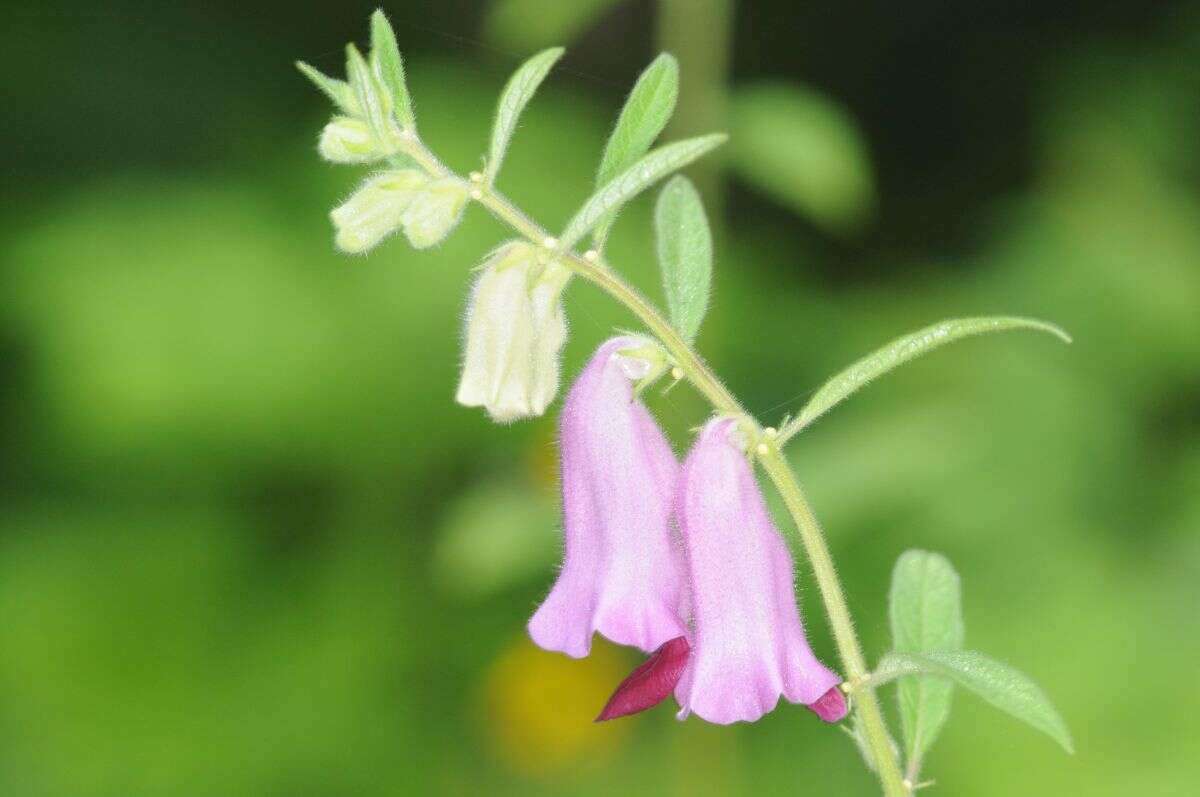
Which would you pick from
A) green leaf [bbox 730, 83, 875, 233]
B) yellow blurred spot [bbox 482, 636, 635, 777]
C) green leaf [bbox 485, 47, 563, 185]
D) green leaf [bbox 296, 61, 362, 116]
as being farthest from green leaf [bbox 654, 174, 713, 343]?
yellow blurred spot [bbox 482, 636, 635, 777]

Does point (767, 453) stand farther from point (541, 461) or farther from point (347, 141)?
point (541, 461)

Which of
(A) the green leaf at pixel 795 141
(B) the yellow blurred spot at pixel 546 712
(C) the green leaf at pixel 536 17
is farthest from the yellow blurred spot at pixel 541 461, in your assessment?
(C) the green leaf at pixel 536 17

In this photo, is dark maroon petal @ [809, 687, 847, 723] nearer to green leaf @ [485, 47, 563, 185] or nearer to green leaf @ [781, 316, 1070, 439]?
green leaf @ [781, 316, 1070, 439]

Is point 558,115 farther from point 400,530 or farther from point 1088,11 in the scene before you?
point 1088,11

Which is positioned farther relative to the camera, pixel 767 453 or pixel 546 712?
pixel 546 712

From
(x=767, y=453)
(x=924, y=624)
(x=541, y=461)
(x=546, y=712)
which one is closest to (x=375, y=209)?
(x=767, y=453)

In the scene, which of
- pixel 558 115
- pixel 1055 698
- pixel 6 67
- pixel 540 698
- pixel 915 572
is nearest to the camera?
pixel 915 572

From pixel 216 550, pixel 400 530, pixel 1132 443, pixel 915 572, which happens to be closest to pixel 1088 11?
pixel 1132 443

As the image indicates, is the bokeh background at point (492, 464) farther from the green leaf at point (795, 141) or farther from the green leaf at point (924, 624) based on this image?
the green leaf at point (924, 624)
